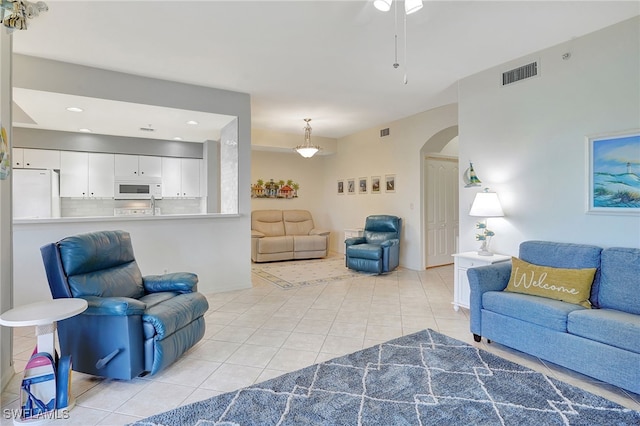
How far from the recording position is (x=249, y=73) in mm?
3889

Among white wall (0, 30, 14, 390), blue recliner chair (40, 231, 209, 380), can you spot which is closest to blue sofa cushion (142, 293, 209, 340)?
blue recliner chair (40, 231, 209, 380)

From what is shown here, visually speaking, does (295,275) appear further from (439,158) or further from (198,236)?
(439,158)

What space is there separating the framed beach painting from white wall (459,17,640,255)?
62mm

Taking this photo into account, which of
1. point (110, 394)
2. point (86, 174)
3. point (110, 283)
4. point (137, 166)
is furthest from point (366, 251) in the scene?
point (86, 174)

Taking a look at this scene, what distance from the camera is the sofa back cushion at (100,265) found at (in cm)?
232

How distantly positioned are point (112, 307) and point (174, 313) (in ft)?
1.33

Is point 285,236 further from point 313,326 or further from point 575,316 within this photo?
point 575,316

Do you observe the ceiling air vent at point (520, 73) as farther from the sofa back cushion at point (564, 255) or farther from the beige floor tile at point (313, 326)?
the beige floor tile at point (313, 326)

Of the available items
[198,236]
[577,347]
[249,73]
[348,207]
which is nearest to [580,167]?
[577,347]

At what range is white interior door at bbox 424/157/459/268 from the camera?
6121 mm

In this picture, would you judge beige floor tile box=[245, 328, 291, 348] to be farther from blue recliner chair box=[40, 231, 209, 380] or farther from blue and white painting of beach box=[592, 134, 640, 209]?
blue and white painting of beach box=[592, 134, 640, 209]

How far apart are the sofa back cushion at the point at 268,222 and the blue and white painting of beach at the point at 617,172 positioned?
586 centimetres

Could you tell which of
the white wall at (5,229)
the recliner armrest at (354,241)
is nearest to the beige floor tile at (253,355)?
the white wall at (5,229)

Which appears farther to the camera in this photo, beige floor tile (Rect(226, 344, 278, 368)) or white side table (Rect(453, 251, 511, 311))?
white side table (Rect(453, 251, 511, 311))
